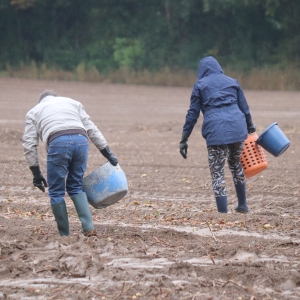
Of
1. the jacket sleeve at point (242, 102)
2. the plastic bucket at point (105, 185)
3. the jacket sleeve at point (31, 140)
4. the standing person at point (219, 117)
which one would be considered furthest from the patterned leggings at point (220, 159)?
the jacket sleeve at point (31, 140)

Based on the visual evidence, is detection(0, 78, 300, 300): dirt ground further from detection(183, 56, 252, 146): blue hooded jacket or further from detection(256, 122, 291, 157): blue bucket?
detection(183, 56, 252, 146): blue hooded jacket

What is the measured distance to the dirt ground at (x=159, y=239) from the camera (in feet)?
15.8

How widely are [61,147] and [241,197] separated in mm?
2637

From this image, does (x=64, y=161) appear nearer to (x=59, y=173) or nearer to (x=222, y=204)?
(x=59, y=173)

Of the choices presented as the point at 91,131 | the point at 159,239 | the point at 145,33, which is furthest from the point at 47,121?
the point at 145,33

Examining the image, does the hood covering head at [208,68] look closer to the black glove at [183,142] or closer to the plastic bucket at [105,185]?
the black glove at [183,142]

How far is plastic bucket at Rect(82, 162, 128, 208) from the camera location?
6.84 meters

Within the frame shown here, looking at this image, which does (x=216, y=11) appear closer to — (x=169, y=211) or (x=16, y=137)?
(x=16, y=137)

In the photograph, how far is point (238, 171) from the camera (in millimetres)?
7926

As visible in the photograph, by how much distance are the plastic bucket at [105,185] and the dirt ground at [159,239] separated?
333mm

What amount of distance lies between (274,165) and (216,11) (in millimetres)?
24494

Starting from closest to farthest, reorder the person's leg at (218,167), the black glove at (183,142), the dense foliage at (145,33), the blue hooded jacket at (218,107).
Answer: the blue hooded jacket at (218,107)
the person's leg at (218,167)
the black glove at (183,142)
the dense foliage at (145,33)

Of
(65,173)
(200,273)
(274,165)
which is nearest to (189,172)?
(274,165)

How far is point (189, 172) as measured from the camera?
37.8ft
